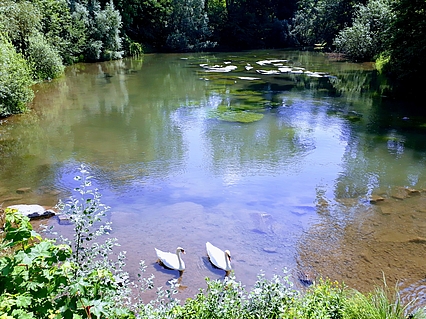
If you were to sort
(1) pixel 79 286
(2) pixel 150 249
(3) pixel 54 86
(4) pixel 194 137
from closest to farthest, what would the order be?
(1) pixel 79 286, (2) pixel 150 249, (4) pixel 194 137, (3) pixel 54 86

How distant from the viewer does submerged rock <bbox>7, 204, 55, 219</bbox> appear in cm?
708

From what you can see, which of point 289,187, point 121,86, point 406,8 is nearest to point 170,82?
point 121,86

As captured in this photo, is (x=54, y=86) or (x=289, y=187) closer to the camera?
(x=289, y=187)

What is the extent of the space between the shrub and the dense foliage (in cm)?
1069

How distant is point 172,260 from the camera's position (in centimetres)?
591

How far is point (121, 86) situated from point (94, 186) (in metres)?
12.8

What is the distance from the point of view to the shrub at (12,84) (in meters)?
12.7

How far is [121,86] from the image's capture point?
20.4 m

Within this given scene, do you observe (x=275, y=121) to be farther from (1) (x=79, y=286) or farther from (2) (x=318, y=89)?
(1) (x=79, y=286)

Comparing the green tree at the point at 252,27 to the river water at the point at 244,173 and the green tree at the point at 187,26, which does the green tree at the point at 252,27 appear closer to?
the green tree at the point at 187,26

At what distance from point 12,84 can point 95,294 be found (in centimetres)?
1276

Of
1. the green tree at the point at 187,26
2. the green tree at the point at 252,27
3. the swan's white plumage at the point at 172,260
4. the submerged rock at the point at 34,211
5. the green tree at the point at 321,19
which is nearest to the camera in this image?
the swan's white plumage at the point at 172,260

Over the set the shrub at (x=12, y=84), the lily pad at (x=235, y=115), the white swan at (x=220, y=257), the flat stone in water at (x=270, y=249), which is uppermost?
the shrub at (x=12, y=84)

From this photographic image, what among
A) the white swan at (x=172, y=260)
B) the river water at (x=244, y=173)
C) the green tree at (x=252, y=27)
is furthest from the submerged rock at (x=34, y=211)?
the green tree at (x=252, y=27)
